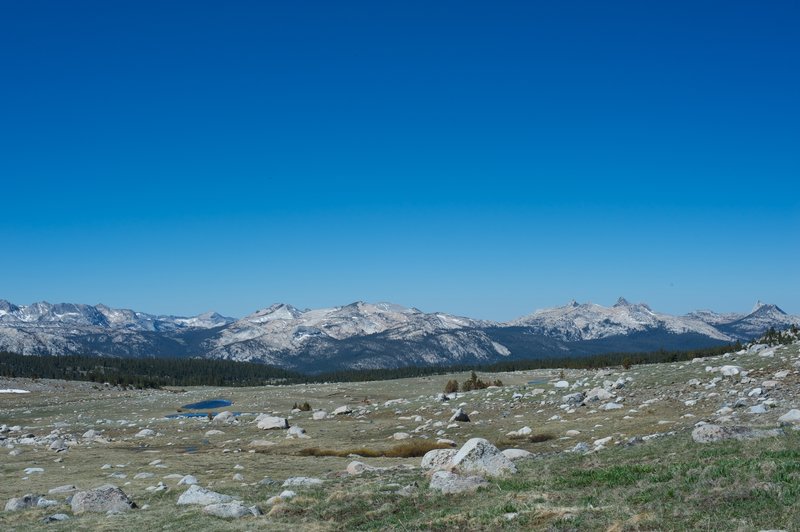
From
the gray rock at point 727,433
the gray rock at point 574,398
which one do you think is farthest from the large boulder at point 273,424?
the gray rock at point 727,433

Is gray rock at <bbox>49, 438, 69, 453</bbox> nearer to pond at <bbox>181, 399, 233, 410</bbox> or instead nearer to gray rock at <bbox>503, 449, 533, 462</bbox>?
gray rock at <bbox>503, 449, 533, 462</bbox>

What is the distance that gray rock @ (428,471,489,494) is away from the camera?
16.1 m

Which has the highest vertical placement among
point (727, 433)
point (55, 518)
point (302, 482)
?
point (727, 433)

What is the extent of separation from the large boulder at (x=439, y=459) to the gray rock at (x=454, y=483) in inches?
117

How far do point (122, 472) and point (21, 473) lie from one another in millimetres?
6011

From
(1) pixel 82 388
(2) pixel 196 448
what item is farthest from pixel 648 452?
(1) pixel 82 388

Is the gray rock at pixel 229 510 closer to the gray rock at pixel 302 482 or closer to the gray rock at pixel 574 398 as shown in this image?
the gray rock at pixel 302 482

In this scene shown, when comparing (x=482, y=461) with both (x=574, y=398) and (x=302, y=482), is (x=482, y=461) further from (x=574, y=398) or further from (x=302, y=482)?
(x=574, y=398)

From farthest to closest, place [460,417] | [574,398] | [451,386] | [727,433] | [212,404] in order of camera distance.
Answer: [212,404] < [451,386] < [460,417] < [574,398] < [727,433]

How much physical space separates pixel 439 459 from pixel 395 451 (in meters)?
11.2

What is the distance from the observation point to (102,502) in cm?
1938

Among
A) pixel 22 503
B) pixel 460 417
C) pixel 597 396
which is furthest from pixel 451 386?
pixel 22 503

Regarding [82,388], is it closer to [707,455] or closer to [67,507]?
[67,507]

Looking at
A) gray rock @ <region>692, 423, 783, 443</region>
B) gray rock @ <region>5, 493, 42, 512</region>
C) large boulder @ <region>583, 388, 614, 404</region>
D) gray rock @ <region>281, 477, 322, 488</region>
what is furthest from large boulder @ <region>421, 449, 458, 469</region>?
large boulder @ <region>583, 388, 614, 404</region>
